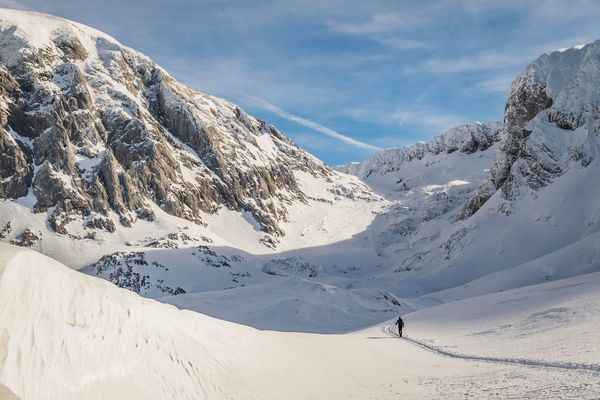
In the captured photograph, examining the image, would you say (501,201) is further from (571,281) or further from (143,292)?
(143,292)

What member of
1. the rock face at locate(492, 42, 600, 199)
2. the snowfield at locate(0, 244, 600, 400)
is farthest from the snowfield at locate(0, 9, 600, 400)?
the rock face at locate(492, 42, 600, 199)

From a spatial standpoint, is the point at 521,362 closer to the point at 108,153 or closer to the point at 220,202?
the point at 108,153

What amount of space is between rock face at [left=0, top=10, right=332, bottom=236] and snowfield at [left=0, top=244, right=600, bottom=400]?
89.0 metres

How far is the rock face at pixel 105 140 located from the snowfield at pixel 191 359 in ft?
292

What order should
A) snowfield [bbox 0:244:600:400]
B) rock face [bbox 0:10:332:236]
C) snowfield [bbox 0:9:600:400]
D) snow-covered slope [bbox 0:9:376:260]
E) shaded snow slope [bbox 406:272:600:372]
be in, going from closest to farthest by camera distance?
snowfield [bbox 0:244:600:400], snowfield [bbox 0:9:600:400], shaded snow slope [bbox 406:272:600:372], snow-covered slope [bbox 0:9:376:260], rock face [bbox 0:10:332:236]

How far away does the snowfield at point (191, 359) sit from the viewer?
13.1m

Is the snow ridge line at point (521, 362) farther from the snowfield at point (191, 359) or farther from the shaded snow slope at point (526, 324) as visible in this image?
the shaded snow slope at point (526, 324)

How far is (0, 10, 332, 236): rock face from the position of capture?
106 meters

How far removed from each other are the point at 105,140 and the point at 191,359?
11058 centimetres

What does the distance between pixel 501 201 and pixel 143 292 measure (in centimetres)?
7105

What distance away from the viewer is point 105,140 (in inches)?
4683

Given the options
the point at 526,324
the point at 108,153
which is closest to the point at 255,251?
the point at 108,153

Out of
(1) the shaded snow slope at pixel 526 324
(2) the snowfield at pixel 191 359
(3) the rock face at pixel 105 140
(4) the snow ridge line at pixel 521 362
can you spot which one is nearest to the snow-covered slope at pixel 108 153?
(3) the rock face at pixel 105 140

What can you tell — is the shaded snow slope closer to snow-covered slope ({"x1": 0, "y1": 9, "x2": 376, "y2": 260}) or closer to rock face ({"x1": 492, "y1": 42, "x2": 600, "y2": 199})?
rock face ({"x1": 492, "y1": 42, "x2": 600, "y2": 199})
